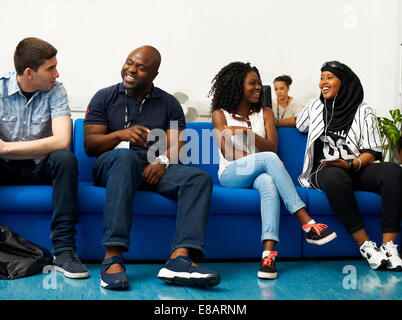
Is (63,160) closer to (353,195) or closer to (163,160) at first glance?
(163,160)

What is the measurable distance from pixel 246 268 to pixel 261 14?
11.9ft

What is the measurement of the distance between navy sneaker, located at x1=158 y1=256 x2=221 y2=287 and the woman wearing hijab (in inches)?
31.4

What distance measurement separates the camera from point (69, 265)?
1.95 m

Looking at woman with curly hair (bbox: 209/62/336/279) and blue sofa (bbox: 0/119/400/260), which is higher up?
woman with curly hair (bbox: 209/62/336/279)

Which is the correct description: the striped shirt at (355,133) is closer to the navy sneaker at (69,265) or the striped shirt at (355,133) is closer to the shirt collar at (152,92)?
the shirt collar at (152,92)

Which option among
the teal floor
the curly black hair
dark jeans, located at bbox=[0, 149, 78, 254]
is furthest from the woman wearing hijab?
dark jeans, located at bbox=[0, 149, 78, 254]

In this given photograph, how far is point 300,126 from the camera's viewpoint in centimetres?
280

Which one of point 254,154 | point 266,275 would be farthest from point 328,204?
point 266,275

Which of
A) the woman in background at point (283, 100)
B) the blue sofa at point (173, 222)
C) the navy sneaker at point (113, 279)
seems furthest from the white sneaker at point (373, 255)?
the woman in background at point (283, 100)

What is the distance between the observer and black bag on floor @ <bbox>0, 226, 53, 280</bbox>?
76.0 inches

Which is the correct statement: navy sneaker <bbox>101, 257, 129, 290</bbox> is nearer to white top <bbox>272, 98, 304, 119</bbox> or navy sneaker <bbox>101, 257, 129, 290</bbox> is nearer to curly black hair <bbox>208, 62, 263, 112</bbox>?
curly black hair <bbox>208, 62, 263, 112</bbox>

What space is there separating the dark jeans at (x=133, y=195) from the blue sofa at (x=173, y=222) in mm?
138
